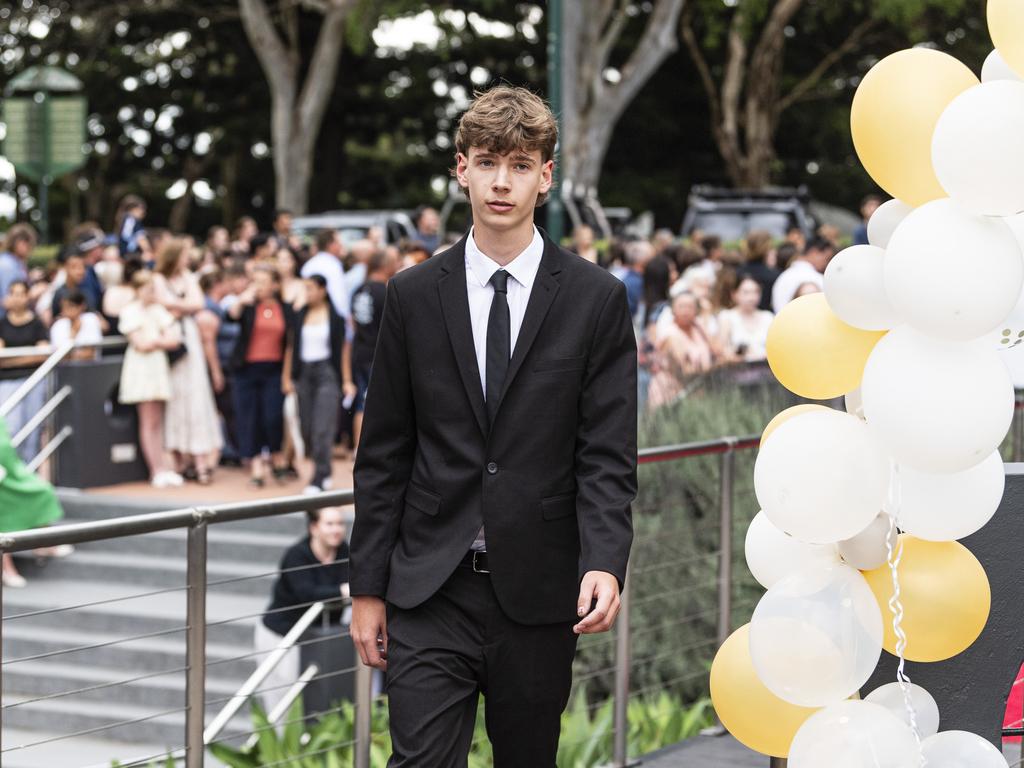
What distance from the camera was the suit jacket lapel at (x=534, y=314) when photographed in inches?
141

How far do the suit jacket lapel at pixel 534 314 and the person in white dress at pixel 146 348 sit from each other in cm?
1000

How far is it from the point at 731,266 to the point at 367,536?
927cm

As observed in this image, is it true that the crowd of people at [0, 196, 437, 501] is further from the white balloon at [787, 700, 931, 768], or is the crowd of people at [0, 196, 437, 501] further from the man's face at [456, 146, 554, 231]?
the white balloon at [787, 700, 931, 768]

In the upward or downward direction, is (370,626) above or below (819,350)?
below

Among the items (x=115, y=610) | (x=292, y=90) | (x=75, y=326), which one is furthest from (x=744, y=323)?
(x=292, y=90)

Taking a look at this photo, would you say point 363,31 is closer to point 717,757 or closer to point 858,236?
point 858,236

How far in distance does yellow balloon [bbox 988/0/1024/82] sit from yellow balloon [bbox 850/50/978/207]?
0.35ft

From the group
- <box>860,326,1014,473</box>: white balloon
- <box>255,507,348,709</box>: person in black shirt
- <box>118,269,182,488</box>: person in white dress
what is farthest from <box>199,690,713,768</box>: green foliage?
<box>118,269,182,488</box>: person in white dress

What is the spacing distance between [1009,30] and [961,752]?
1.60 m

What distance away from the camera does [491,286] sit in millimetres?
3699

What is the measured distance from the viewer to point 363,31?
88.6 ft

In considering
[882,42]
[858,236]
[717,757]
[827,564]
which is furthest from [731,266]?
[882,42]

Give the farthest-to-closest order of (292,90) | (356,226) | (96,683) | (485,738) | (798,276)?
(292,90) < (356,226) < (798,276) < (96,683) < (485,738)

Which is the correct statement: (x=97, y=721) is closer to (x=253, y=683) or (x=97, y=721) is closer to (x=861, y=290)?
(x=253, y=683)
